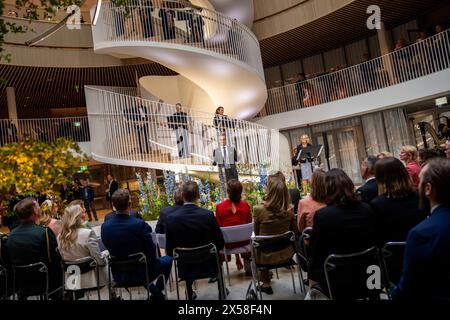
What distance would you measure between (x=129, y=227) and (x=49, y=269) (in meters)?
0.84

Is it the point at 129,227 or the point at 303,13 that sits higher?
the point at 303,13

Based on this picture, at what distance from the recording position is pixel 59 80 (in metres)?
13.5

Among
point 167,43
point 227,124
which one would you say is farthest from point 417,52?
point 167,43

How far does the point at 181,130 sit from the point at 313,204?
6.17m

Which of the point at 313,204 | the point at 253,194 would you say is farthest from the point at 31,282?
the point at 253,194

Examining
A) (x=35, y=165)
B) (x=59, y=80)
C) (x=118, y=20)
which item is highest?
(x=118, y=20)

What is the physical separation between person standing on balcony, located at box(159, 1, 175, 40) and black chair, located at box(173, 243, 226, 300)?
7466 mm

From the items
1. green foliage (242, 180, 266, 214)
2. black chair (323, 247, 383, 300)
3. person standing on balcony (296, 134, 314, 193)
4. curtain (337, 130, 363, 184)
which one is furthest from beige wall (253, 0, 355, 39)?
black chair (323, 247, 383, 300)

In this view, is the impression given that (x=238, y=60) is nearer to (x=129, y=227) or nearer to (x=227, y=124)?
(x=227, y=124)

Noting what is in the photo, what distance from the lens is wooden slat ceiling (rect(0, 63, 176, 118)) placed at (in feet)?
40.5

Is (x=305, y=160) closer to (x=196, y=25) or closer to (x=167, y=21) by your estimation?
(x=196, y=25)

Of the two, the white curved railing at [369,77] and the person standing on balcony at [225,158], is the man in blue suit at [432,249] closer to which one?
the person standing on balcony at [225,158]

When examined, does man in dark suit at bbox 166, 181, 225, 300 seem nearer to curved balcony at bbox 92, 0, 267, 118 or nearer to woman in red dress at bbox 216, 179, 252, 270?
woman in red dress at bbox 216, 179, 252, 270
